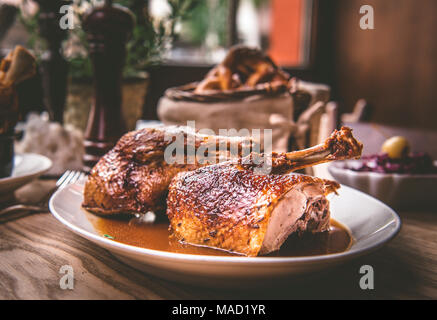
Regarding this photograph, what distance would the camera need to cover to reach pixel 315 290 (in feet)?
1.95

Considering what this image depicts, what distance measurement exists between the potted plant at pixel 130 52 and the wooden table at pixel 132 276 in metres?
0.94

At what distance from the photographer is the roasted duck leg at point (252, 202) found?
2.05 feet

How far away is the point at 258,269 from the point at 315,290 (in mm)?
132

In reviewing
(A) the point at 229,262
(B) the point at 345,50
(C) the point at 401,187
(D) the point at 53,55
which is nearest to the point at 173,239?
(A) the point at 229,262

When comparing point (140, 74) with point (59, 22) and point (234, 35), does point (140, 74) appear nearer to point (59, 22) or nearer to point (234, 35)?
point (59, 22)

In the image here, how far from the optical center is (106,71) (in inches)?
48.1

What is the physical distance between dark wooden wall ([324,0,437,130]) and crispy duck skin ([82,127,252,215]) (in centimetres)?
379

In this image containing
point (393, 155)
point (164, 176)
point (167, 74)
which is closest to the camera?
point (164, 176)

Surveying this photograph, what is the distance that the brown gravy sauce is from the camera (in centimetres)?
66

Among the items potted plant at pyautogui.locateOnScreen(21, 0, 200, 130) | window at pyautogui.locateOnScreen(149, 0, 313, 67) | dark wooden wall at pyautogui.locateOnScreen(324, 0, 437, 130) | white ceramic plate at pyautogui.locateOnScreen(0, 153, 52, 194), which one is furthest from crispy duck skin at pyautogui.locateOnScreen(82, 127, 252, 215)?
dark wooden wall at pyautogui.locateOnScreen(324, 0, 437, 130)

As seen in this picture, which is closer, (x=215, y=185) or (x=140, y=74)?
(x=215, y=185)

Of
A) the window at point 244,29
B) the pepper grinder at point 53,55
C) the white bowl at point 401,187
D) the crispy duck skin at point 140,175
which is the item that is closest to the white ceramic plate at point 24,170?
the crispy duck skin at point 140,175

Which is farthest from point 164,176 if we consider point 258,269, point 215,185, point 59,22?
point 59,22

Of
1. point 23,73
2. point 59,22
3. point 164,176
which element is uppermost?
point 59,22
